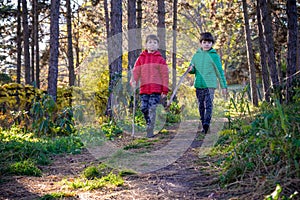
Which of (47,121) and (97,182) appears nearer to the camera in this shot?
(97,182)

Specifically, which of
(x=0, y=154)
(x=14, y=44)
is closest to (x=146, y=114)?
(x=0, y=154)

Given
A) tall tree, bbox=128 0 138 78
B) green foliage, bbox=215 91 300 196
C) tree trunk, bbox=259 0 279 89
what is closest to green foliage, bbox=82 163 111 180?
green foliage, bbox=215 91 300 196

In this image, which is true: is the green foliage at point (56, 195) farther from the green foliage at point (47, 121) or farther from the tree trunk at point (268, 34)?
the tree trunk at point (268, 34)

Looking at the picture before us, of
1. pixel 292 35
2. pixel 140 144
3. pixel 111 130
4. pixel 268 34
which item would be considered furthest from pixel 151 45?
pixel 268 34

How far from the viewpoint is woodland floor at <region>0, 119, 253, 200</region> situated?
135 inches

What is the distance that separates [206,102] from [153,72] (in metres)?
1.14

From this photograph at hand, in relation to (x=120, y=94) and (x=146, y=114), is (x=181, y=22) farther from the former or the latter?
(x=146, y=114)

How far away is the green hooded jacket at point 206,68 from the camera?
7.34 metres

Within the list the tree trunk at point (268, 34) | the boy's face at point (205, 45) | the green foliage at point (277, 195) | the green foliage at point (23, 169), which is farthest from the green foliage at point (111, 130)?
the green foliage at point (277, 195)

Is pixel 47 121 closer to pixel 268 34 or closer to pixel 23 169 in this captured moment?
pixel 23 169

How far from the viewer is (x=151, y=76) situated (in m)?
7.48

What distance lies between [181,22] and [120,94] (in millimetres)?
31834

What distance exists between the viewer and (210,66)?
741 cm

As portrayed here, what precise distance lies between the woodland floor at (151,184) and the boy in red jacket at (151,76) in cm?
238
